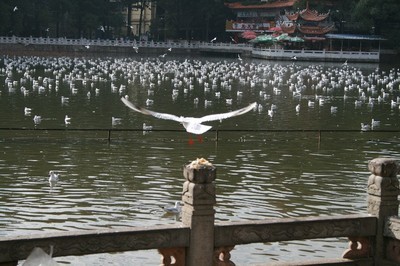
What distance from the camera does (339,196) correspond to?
16.2m

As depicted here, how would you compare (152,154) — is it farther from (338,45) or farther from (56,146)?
(338,45)

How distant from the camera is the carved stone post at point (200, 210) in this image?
8.36 m

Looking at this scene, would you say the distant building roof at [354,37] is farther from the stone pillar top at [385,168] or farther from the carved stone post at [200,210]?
the carved stone post at [200,210]

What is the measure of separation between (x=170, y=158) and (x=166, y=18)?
217 ft

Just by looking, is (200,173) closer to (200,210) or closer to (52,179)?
(200,210)

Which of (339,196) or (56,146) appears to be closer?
(339,196)

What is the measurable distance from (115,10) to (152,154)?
65.2 metres

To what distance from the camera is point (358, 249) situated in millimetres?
9602

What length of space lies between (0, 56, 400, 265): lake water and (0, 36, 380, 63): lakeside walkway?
103 ft

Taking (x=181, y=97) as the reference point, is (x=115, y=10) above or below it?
above

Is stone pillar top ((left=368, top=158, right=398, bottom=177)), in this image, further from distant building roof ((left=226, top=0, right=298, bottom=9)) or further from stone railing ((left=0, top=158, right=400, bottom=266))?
distant building roof ((left=226, top=0, right=298, bottom=9))

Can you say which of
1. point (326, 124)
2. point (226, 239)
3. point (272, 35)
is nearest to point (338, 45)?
point (272, 35)

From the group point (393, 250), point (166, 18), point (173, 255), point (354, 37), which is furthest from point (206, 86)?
point (166, 18)

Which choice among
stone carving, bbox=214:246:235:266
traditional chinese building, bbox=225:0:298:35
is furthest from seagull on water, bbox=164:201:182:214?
traditional chinese building, bbox=225:0:298:35
